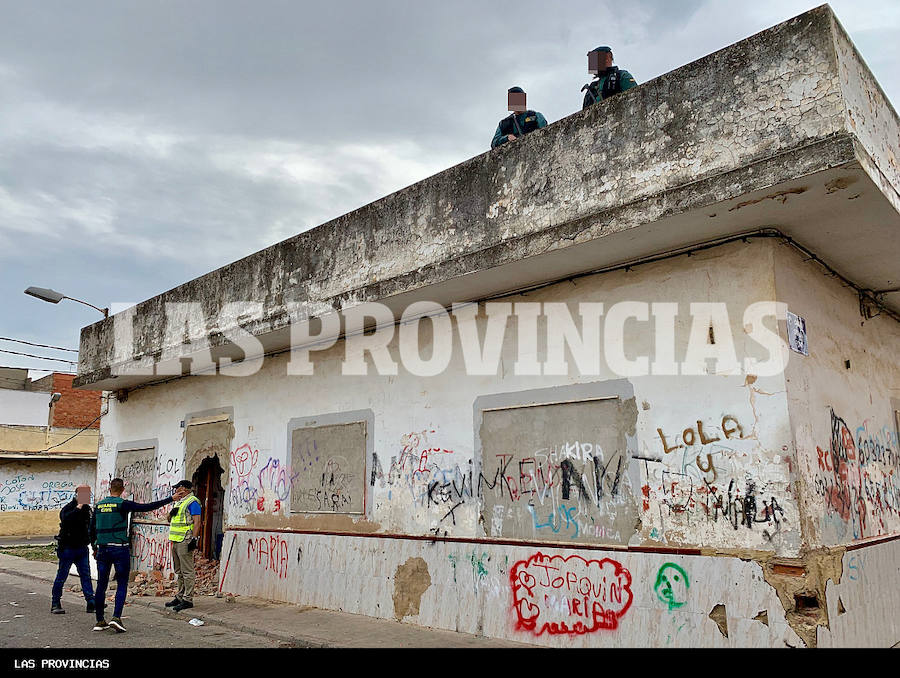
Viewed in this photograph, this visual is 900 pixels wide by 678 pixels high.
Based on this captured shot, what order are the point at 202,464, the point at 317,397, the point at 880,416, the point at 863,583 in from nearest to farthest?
1. the point at 863,583
2. the point at 880,416
3. the point at 317,397
4. the point at 202,464

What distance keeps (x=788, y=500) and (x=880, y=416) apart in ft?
9.72

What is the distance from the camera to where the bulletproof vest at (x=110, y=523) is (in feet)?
26.0

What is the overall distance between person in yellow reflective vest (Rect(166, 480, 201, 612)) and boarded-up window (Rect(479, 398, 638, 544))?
4372mm

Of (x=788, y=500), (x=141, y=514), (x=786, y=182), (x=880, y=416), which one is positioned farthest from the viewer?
(x=141, y=514)

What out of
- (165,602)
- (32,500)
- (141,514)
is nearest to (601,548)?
(165,602)

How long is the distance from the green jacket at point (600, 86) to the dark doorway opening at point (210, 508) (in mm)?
8417

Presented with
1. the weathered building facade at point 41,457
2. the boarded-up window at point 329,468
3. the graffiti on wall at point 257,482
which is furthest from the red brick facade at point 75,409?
the boarded-up window at point 329,468

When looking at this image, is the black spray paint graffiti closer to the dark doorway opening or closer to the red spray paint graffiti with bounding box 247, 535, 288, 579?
the red spray paint graffiti with bounding box 247, 535, 288, 579

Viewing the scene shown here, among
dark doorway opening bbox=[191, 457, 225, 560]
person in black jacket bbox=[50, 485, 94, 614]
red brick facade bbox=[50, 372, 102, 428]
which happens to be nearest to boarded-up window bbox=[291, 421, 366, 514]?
person in black jacket bbox=[50, 485, 94, 614]

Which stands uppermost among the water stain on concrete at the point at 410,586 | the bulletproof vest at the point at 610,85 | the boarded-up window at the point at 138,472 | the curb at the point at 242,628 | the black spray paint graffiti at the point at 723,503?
the bulletproof vest at the point at 610,85

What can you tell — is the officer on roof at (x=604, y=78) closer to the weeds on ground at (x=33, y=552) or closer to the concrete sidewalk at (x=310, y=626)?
the concrete sidewalk at (x=310, y=626)

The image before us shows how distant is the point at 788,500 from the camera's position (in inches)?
212

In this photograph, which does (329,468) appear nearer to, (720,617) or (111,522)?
(111,522)

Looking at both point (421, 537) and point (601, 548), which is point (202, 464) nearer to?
point (421, 537)
